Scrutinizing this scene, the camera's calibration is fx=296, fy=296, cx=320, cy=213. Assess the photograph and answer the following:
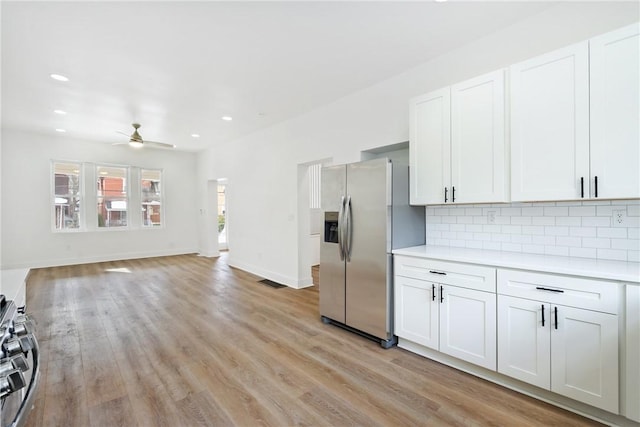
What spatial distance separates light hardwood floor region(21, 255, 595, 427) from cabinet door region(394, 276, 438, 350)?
0.20 m

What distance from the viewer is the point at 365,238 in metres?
3.06

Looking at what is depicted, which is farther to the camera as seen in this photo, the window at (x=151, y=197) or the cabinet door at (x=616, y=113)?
the window at (x=151, y=197)

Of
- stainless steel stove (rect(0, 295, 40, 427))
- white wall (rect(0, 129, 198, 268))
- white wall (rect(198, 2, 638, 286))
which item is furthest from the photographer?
white wall (rect(0, 129, 198, 268))

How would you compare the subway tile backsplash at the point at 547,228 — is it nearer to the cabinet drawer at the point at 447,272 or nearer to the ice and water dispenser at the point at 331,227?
the cabinet drawer at the point at 447,272

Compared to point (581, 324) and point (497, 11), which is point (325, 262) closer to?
point (581, 324)

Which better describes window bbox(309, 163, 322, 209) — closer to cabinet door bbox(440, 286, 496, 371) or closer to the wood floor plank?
cabinet door bbox(440, 286, 496, 371)

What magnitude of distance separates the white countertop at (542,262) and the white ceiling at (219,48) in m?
1.98

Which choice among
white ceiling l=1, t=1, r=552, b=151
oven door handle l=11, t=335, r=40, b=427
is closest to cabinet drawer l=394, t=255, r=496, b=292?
white ceiling l=1, t=1, r=552, b=151

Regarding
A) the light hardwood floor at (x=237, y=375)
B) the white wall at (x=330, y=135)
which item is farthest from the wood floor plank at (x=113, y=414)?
the white wall at (x=330, y=135)

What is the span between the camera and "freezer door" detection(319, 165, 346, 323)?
3.31 metres

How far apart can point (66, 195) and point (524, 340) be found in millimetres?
8933

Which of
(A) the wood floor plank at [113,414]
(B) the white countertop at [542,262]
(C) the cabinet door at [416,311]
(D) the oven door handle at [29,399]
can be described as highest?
(B) the white countertop at [542,262]

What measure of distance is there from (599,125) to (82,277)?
307 inches

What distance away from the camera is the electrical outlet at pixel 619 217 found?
6.89 feet
